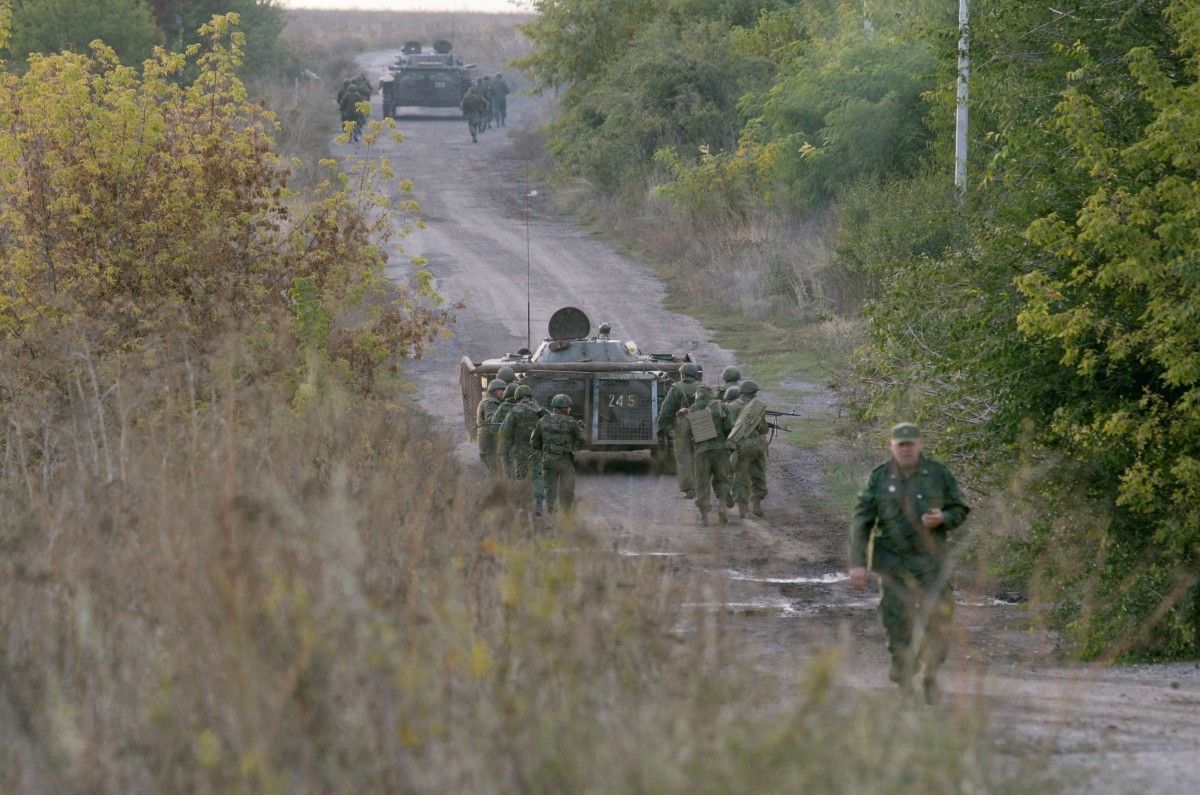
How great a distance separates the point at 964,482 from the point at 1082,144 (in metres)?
3.69

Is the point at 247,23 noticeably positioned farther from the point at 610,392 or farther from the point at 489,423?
the point at 489,423

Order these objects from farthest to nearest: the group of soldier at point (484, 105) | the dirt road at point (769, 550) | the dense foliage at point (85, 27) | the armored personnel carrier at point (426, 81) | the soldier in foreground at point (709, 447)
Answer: the armored personnel carrier at point (426, 81), the group of soldier at point (484, 105), the dense foliage at point (85, 27), the soldier in foreground at point (709, 447), the dirt road at point (769, 550)

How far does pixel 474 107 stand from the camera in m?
48.1

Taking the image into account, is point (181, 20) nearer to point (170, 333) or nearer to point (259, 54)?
point (259, 54)

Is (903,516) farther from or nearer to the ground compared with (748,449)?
farther from the ground

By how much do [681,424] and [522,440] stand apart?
1565mm

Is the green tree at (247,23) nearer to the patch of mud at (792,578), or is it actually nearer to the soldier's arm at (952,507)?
the patch of mud at (792,578)

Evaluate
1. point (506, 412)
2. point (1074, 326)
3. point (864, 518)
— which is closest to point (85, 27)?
point (506, 412)

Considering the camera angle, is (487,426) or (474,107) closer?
(487,426)

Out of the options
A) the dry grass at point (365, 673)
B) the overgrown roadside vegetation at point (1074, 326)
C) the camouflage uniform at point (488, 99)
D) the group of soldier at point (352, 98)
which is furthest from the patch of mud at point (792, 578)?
the camouflage uniform at point (488, 99)

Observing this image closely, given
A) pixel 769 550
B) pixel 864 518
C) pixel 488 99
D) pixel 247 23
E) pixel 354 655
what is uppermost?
pixel 247 23

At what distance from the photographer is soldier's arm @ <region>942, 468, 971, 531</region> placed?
9.56 metres

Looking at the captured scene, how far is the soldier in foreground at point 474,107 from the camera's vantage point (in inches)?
1884

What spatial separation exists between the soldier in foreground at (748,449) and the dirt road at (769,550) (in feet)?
0.95
